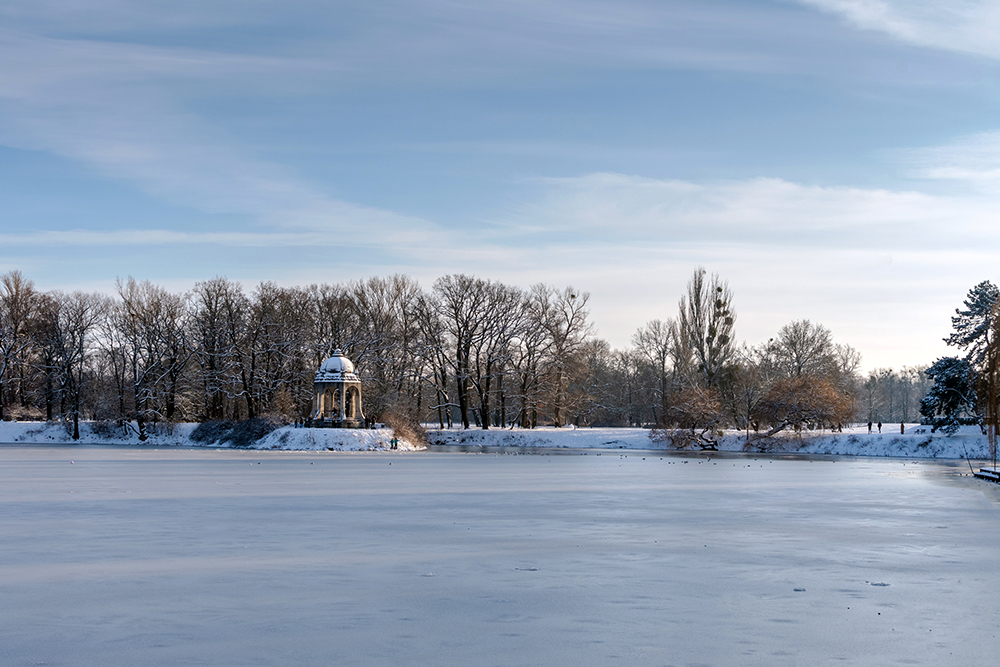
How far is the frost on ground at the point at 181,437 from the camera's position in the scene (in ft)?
168

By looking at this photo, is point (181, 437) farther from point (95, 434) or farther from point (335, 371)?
point (335, 371)

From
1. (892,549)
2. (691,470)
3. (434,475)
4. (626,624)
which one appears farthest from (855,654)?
(691,470)

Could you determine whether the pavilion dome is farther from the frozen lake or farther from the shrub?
the frozen lake

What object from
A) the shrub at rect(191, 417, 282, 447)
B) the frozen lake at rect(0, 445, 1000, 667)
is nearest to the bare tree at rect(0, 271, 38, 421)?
the shrub at rect(191, 417, 282, 447)

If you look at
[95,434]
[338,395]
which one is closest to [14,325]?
[95,434]

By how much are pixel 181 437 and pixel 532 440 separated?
2295cm

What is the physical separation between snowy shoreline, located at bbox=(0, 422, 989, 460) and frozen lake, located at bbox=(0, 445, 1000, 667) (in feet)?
99.7

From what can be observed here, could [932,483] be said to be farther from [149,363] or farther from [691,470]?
[149,363]

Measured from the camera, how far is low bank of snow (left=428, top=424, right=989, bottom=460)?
5088 cm

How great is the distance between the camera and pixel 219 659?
6852mm

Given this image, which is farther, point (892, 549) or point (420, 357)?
point (420, 357)

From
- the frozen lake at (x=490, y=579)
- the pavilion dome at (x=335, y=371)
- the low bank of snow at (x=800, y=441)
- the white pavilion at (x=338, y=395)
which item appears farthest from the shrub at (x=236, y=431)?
the frozen lake at (x=490, y=579)

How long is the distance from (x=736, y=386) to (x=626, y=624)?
57.4m

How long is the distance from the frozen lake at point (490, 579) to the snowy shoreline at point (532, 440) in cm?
3040
